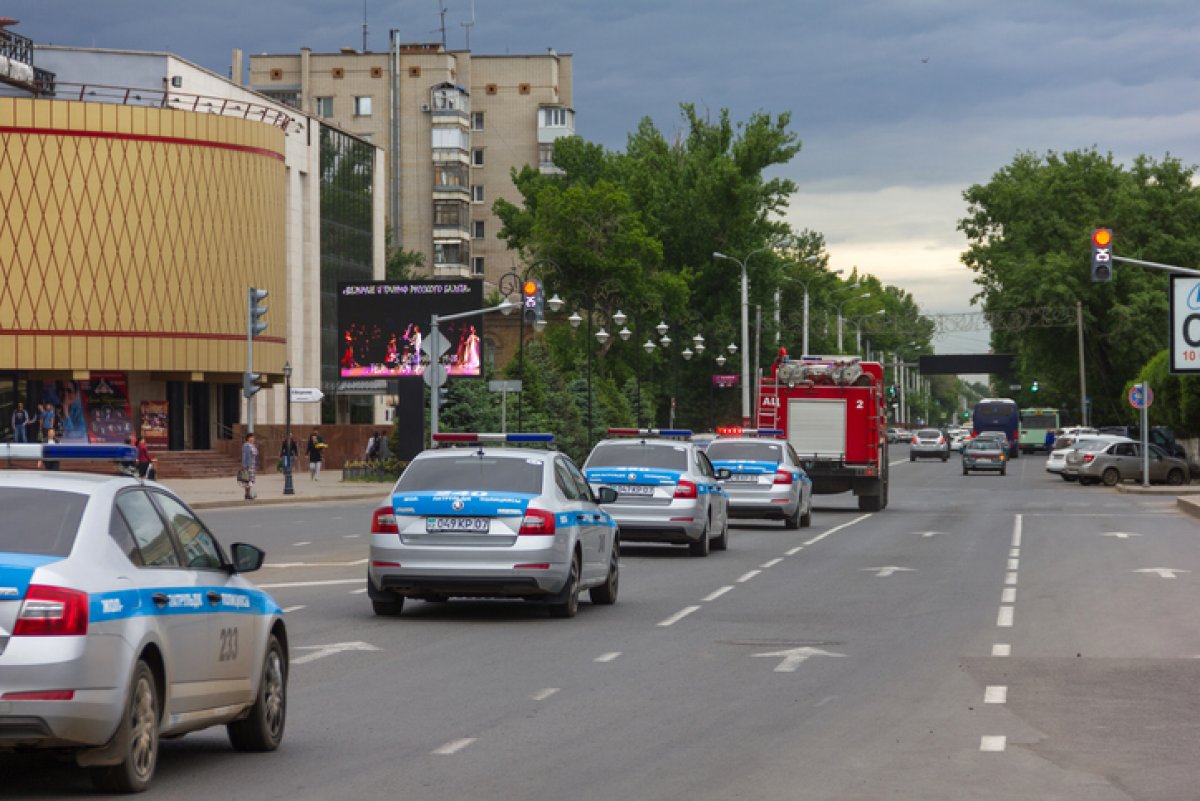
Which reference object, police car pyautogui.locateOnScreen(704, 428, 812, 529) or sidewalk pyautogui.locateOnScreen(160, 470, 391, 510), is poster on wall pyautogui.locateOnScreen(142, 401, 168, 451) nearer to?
sidewalk pyautogui.locateOnScreen(160, 470, 391, 510)

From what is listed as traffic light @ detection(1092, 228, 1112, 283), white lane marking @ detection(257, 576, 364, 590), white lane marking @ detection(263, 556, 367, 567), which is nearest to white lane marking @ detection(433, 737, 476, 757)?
white lane marking @ detection(257, 576, 364, 590)

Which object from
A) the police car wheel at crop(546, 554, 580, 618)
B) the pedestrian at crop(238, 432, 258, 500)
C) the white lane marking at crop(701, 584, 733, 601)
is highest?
the pedestrian at crop(238, 432, 258, 500)

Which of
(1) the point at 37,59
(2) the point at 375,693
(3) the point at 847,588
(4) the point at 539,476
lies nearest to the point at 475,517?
(4) the point at 539,476

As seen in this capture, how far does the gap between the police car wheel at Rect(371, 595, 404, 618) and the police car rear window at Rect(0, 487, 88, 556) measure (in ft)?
31.5

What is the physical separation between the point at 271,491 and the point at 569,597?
137ft

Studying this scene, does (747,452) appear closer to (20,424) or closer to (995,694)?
(995,694)

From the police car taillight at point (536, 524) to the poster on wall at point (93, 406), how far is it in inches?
2382

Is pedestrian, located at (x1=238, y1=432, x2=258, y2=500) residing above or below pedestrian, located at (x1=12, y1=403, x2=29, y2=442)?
below

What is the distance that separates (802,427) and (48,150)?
136ft

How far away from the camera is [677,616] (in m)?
18.9

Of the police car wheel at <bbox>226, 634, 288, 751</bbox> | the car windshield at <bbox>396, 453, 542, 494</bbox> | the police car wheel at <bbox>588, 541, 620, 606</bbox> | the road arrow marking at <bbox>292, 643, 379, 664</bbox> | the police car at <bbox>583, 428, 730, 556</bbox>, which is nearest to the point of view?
the police car wheel at <bbox>226, 634, 288, 751</bbox>

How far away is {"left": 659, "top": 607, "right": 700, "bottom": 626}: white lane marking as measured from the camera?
18172 millimetres

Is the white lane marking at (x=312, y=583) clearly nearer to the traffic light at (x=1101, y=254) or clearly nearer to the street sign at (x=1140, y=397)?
the traffic light at (x=1101, y=254)

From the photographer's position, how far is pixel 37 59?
87.2 m
